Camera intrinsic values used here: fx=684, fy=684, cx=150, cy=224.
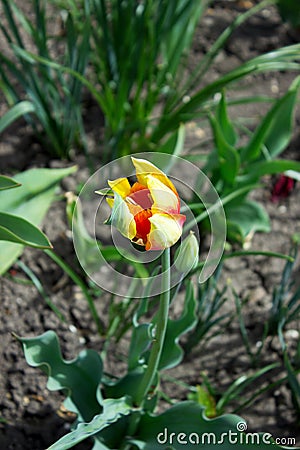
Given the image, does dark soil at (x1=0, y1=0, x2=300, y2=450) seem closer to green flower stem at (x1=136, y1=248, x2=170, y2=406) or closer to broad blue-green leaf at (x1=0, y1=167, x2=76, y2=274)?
broad blue-green leaf at (x1=0, y1=167, x2=76, y2=274)

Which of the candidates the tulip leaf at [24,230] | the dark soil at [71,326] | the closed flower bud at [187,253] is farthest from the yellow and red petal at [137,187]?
the dark soil at [71,326]

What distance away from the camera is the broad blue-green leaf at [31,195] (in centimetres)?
143

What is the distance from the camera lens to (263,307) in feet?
5.58

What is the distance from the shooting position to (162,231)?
Answer: 834mm

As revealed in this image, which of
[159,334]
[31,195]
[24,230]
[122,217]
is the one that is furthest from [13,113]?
[122,217]

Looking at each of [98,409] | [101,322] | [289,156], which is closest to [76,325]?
[101,322]

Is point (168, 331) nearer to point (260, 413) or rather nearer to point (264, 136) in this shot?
point (260, 413)

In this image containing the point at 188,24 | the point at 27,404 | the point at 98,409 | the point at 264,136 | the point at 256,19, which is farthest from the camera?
the point at 256,19

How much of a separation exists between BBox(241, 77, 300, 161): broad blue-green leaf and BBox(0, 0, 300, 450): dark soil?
9.7 inches

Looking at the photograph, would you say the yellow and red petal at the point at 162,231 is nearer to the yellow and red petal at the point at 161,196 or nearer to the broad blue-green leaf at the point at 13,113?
the yellow and red petal at the point at 161,196

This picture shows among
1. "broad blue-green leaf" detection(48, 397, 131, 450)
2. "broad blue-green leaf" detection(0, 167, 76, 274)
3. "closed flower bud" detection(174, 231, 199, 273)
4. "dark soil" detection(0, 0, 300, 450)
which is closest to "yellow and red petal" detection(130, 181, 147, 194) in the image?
"closed flower bud" detection(174, 231, 199, 273)

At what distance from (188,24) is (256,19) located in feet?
2.23

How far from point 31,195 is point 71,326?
33cm

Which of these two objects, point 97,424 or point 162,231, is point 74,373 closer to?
point 97,424
